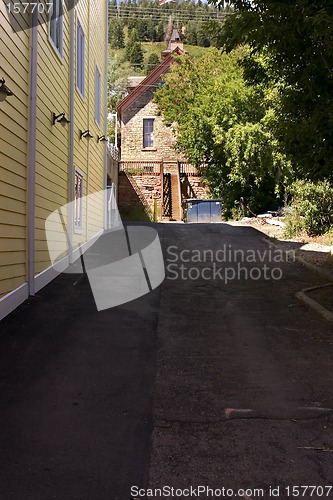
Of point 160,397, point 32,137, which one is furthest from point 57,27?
point 160,397

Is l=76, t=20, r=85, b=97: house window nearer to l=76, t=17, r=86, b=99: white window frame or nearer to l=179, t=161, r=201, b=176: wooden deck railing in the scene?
l=76, t=17, r=86, b=99: white window frame

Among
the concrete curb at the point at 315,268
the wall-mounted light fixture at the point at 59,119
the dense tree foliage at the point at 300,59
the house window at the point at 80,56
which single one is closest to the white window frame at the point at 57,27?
the wall-mounted light fixture at the point at 59,119

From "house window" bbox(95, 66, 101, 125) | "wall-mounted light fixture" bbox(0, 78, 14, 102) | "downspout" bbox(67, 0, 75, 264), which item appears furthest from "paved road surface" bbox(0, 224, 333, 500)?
"house window" bbox(95, 66, 101, 125)

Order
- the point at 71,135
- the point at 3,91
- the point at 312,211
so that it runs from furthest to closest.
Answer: the point at 312,211 < the point at 71,135 < the point at 3,91

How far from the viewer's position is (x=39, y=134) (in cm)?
761

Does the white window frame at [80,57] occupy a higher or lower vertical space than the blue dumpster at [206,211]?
higher

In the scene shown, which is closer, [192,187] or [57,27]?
[57,27]

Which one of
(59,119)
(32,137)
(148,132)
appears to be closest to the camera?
(32,137)

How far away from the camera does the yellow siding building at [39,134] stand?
6.10m

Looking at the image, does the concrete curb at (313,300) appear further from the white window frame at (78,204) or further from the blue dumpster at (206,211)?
the blue dumpster at (206,211)

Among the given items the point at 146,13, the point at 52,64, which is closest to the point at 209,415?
the point at 52,64

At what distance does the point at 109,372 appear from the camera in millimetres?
4613

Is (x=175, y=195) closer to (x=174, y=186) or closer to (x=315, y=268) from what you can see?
(x=174, y=186)

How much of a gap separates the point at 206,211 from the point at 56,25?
16.1m
